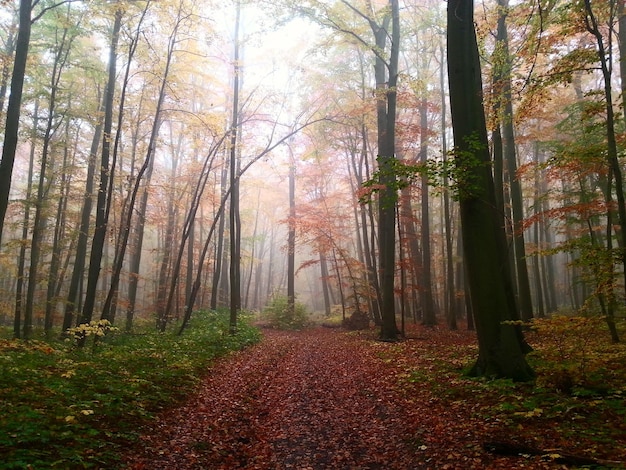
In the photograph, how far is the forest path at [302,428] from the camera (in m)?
4.29

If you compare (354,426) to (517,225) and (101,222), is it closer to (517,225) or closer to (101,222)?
(517,225)

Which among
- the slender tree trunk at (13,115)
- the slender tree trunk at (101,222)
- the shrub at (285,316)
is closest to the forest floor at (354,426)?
the slender tree trunk at (101,222)

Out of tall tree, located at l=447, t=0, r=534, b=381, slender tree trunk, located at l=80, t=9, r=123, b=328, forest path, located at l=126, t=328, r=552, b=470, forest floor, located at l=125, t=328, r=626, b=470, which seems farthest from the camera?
slender tree trunk, located at l=80, t=9, r=123, b=328

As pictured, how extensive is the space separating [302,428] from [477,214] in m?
4.40

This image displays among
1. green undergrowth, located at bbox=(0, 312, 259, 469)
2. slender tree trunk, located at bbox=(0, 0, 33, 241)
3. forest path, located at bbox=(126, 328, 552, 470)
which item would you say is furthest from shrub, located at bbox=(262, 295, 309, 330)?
slender tree trunk, located at bbox=(0, 0, 33, 241)

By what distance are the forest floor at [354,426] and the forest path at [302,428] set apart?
0.02m

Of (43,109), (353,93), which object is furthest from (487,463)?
(43,109)

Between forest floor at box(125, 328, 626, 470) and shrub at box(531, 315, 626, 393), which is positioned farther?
shrub at box(531, 315, 626, 393)

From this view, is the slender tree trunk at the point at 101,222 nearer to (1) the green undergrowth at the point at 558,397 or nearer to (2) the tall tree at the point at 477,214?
(1) the green undergrowth at the point at 558,397

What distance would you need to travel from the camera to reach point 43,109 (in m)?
16.5

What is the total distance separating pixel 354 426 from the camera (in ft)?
17.7

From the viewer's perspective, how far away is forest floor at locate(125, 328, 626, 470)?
161 inches

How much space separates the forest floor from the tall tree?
0.63 metres

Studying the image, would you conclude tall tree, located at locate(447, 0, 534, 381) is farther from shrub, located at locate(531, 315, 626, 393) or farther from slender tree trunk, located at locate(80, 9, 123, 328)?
slender tree trunk, located at locate(80, 9, 123, 328)
